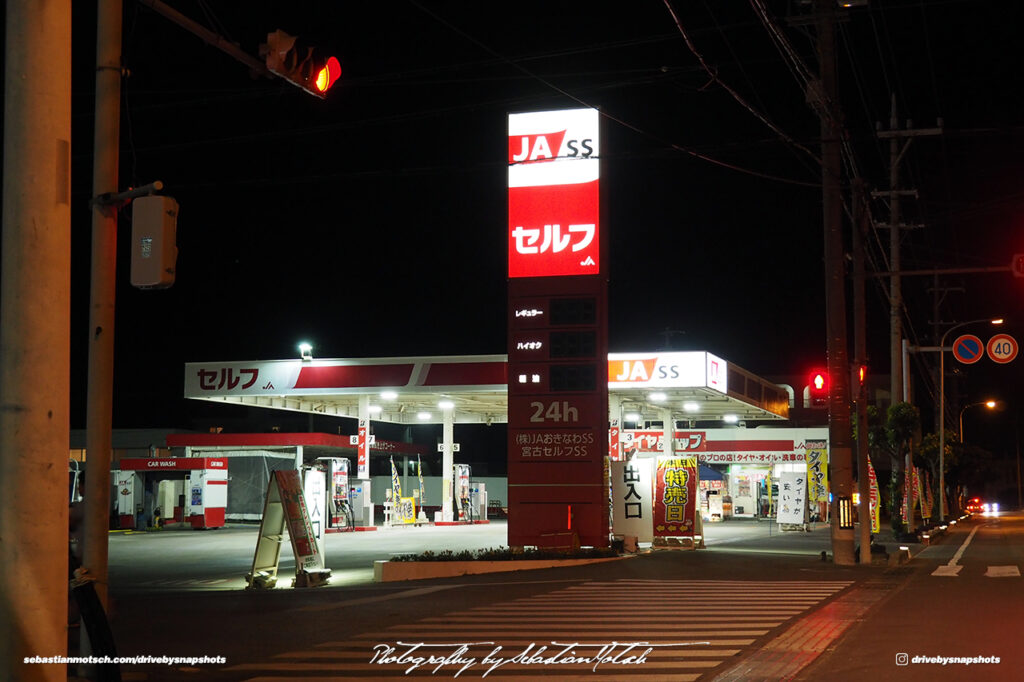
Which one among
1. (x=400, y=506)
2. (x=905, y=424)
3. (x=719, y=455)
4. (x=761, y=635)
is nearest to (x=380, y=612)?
(x=761, y=635)

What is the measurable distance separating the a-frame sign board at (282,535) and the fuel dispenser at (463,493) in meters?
29.4

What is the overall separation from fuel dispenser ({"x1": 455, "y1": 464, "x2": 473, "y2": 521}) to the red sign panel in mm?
23003

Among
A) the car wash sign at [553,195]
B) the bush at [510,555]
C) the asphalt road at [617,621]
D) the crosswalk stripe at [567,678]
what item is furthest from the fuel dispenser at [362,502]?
the crosswalk stripe at [567,678]

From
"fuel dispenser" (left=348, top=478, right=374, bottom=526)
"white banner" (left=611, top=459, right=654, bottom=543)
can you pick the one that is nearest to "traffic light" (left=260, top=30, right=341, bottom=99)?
"white banner" (left=611, top=459, right=654, bottom=543)

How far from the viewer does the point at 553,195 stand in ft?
75.6

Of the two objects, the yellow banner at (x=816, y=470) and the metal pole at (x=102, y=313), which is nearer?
the metal pole at (x=102, y=313)

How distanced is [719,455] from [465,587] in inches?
1483

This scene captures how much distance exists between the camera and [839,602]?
15.3 metres

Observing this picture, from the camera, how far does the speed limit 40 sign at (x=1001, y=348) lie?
31.0m

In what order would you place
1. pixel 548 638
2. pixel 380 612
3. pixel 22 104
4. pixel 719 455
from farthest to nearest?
pixel 719 455 < pixel 380 612 < pixel 548 638 < pixel 22 104

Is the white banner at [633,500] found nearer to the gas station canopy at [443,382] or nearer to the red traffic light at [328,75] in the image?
the gas station canopy at [443,382]

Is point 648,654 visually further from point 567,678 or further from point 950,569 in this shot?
point 950,569

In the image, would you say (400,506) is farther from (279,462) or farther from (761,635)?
(761,635)

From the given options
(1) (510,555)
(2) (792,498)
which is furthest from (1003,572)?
(2) (792,498)
